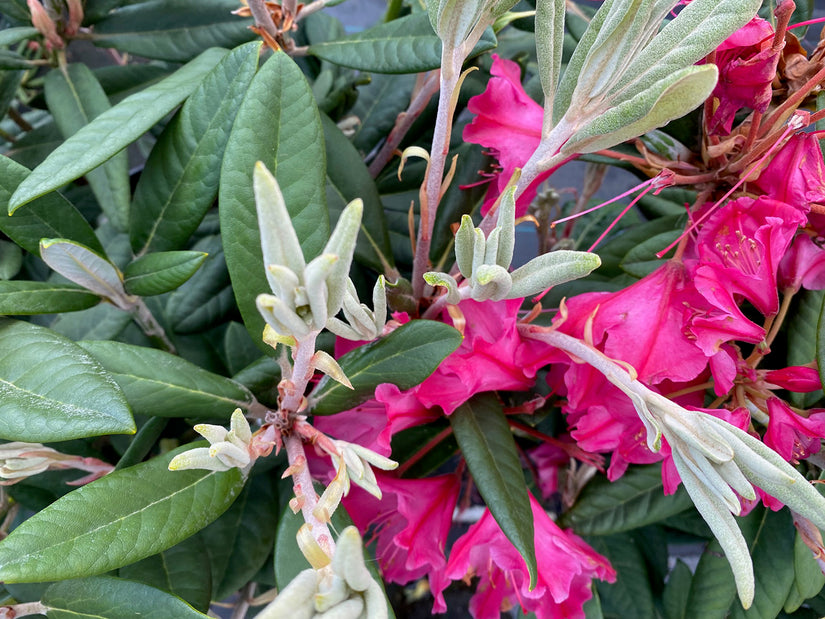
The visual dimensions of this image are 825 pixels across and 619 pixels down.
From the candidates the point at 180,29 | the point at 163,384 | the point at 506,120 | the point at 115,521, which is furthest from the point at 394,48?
the point at 115,521

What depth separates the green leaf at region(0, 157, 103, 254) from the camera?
0.54 m

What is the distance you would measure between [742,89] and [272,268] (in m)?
0.42

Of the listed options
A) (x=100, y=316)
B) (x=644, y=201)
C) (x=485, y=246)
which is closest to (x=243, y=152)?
(x=485, y=246)

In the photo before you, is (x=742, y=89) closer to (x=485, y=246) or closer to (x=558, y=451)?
(x=485, y=246)

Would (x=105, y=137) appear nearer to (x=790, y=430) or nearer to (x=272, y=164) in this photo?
(x=272, y=164)

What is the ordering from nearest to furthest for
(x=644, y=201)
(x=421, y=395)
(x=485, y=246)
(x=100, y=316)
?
1. (x=485, y=246)
2. (x=421, y=395)
3. (x=100, y=316)
4. (x=644, y=201)

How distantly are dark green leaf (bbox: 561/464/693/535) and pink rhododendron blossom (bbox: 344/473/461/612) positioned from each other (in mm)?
193

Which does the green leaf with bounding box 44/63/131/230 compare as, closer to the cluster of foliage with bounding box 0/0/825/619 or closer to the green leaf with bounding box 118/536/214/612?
the cluster of foliage with bounding box 0/0/825/619

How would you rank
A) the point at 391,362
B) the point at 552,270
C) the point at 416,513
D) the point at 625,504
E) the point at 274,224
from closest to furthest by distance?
1. the point at 274,224
2. the point at 552,270
3. the point at 391,362
4. the point at 416,513
5. the point at 625,504

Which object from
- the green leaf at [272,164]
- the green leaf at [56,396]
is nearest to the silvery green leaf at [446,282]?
the green leaf at [272,164]

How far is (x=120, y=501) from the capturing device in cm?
47

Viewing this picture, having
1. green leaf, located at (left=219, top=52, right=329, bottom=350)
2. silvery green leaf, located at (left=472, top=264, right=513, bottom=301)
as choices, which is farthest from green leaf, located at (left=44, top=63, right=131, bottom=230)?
silvery green leaf, located at (left=472, top=264, right=513, bottom=301)

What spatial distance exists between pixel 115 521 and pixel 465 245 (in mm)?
324

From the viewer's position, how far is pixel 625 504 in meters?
0.76
